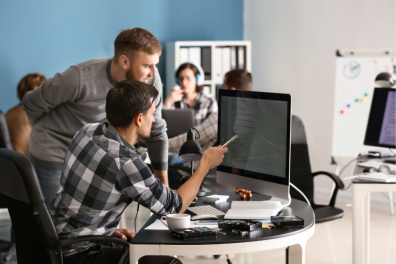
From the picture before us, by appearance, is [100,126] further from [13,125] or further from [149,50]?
[13,125]

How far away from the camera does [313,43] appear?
5203 mm

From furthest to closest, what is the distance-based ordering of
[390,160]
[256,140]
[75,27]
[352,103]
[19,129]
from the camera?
[75,27] < [352,103] < [19,129] < [390,160] < [256,140]

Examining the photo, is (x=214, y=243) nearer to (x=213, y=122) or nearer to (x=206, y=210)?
(x=206, y=210)

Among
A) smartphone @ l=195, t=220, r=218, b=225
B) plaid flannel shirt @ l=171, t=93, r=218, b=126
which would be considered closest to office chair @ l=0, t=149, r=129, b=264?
smartphone @ l=195, t=220, r=218, b=225

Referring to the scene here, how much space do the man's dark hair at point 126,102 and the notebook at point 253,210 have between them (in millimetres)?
515

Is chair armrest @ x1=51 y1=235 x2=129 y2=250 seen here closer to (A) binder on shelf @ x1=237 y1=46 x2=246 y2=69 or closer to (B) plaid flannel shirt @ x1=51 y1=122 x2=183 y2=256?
(B) plaid flannel shirt @ x1=51 y1=122 x2=183 y2=256

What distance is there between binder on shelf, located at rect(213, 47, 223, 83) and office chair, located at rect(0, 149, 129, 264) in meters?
3.98

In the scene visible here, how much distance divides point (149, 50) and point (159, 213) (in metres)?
0.82

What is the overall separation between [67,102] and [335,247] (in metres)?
2.22

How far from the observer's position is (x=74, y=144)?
1.73 metres

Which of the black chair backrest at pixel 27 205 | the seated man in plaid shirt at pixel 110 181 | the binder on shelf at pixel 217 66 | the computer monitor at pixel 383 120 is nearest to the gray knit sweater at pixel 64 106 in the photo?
the seated man in plaid shirt at pixel 110 181

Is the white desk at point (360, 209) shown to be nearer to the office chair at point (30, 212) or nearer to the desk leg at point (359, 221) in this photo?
the desk leg at point (359, 221)

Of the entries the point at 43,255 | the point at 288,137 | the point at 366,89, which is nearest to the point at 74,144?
the point at 43,255

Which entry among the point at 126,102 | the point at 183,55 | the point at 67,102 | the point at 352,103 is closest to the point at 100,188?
the point at 126,102
